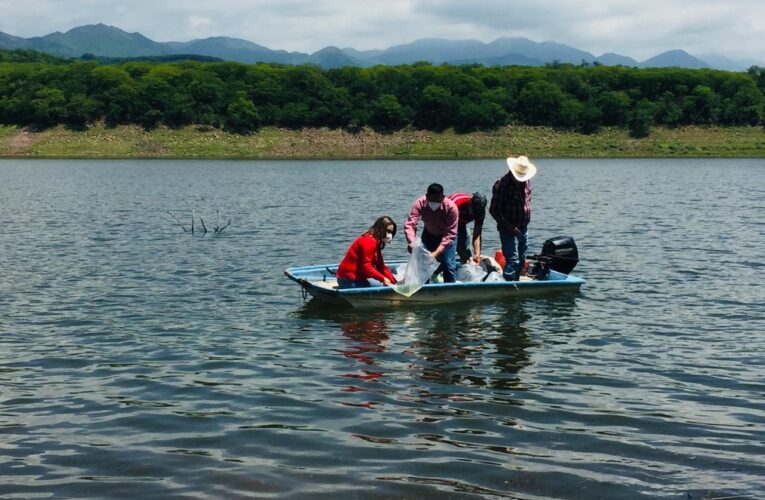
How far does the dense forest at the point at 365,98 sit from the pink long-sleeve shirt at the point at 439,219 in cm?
10294

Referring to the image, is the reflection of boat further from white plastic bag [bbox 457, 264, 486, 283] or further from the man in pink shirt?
the man in pink shirt

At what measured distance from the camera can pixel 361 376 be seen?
11836 mm

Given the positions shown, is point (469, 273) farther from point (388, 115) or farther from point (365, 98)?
point (365, 98)

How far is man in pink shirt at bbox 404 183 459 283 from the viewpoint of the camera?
1604cm

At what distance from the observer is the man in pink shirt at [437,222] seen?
52.6 feet

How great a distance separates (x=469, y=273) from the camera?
57.1ft

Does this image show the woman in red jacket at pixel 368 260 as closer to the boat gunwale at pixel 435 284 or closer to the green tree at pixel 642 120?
the boat gunwale at pixel 435 284

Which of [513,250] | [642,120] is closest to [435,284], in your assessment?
[513,250]

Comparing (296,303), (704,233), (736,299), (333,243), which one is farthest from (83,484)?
(704,233)

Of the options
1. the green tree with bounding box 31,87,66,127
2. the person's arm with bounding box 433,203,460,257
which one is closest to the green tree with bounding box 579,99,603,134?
the green tree with bounding box 31,87,66,127

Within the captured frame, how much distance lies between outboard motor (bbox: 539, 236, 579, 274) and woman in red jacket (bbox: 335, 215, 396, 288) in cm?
411

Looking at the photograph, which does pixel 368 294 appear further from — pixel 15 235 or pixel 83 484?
pixel 15 235

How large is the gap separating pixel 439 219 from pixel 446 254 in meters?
0.84

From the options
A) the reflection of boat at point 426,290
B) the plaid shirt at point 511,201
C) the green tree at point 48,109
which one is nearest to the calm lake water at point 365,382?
the reflection of boat at point 426,290
